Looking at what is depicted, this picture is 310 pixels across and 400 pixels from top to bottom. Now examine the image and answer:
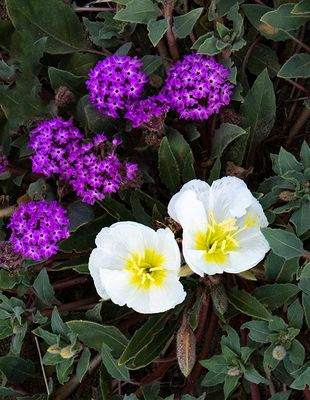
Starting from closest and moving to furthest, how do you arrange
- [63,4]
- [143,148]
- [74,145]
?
[74,145] < [143,148] < [63,4]

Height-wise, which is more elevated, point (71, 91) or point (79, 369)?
point (71, 91)

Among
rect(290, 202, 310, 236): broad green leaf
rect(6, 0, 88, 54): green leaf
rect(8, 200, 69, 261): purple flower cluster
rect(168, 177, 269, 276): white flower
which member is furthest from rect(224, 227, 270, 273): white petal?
rect(6, 0, 88, 54): green leaf

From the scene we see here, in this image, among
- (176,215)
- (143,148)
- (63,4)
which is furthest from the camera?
(63,4)

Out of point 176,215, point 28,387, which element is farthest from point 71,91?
point 28,387

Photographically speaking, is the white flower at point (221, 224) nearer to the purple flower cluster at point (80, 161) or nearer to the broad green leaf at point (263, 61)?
the purple flower cluster at point (80, 161)

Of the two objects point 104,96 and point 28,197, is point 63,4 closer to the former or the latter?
point 104,96

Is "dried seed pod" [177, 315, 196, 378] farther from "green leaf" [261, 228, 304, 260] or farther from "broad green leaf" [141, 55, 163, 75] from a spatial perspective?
"broad green leaf" [141, 55, 163, 75]

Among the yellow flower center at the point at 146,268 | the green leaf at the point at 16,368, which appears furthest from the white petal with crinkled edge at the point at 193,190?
the green leaf at the point at 16,368

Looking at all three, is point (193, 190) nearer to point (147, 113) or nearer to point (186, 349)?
point (147, 113)
